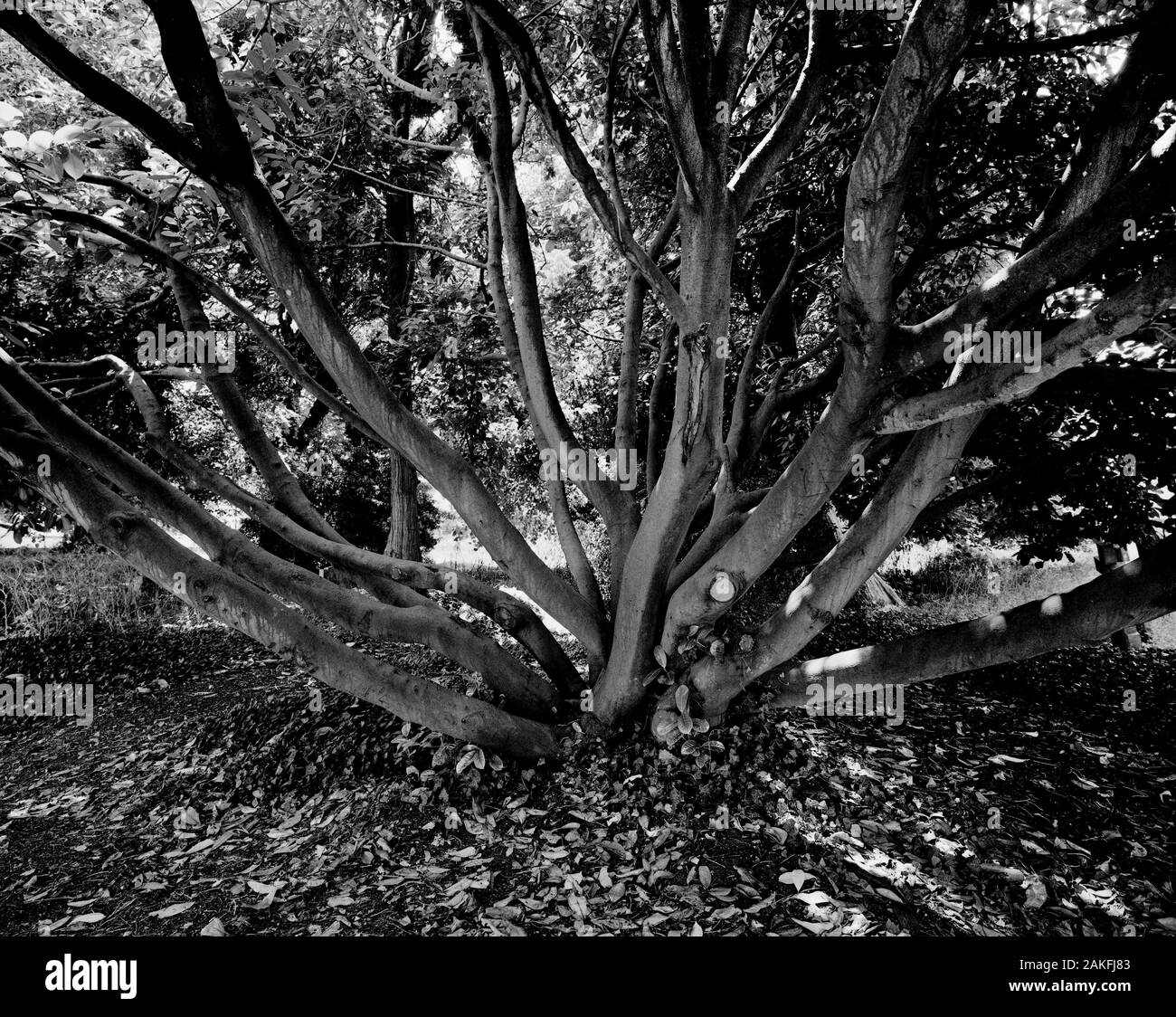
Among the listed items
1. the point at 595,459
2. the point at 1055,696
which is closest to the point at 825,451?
the point at 595,459

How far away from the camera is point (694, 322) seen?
2.89 meters

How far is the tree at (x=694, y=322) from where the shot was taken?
236 centimetres

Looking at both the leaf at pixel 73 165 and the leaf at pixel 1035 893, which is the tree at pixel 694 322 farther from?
the leaf at pixel 1035 893

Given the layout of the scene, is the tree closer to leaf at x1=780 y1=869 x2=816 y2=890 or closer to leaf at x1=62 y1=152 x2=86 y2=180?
leaf at x1=62 y1=152 x2=86 y2=180

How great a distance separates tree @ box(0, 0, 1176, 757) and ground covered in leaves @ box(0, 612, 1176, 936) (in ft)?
1.28

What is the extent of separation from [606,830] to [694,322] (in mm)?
2449

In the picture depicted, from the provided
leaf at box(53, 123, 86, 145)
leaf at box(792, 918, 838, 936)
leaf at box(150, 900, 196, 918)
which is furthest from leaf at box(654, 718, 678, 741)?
leaf at box(53, 123, 86, 145)

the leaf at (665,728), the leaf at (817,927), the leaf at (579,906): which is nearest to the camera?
the leaf at (817,927)

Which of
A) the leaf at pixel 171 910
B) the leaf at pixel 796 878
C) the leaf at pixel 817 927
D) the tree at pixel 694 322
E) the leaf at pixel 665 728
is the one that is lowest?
the leaf at pixel 171 910

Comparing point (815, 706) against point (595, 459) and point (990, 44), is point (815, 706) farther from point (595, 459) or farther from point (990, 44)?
point (990, 44)

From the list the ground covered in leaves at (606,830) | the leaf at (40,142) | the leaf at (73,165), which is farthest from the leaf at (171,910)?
the leaf at (40,142)

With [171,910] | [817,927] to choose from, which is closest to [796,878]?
[817,927]

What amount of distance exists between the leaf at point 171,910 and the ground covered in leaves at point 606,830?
0.02 metres
